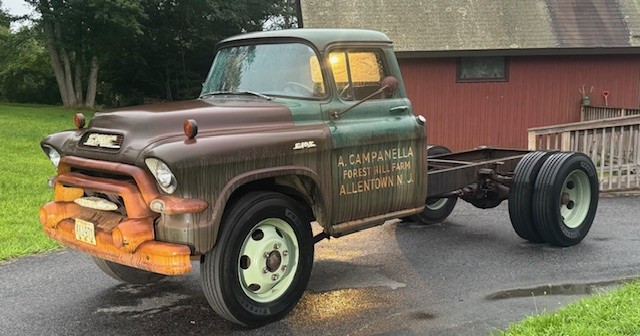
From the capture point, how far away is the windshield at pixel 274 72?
5.27 m

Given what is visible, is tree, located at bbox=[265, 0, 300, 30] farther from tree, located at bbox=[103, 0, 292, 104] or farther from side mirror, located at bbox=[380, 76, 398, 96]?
side mirror, located at bbox=[380, 76, 398, 96]

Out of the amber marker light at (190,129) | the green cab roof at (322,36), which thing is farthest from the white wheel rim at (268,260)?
the green cab roof at (322,36)

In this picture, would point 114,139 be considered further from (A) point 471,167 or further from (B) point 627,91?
(B) point 627,91

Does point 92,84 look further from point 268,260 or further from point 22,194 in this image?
point 268,260

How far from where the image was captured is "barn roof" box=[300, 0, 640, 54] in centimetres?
1430

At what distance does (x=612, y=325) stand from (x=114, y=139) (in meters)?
3.72

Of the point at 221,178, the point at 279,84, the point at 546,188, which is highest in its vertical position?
the point at 279,84

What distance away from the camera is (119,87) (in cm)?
4019

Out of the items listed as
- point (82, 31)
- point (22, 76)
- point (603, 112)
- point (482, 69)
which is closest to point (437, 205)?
point (482, 69)

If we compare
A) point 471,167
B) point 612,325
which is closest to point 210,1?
point 471,167

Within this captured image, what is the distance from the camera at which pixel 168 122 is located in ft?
14.7

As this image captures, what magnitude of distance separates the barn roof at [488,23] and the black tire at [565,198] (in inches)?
299

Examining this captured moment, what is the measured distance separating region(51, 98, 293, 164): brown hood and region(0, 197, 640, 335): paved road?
4.29 ft

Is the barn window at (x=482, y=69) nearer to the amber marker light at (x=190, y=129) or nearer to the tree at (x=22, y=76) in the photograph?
the amber marker light at (x=190, y=129)
